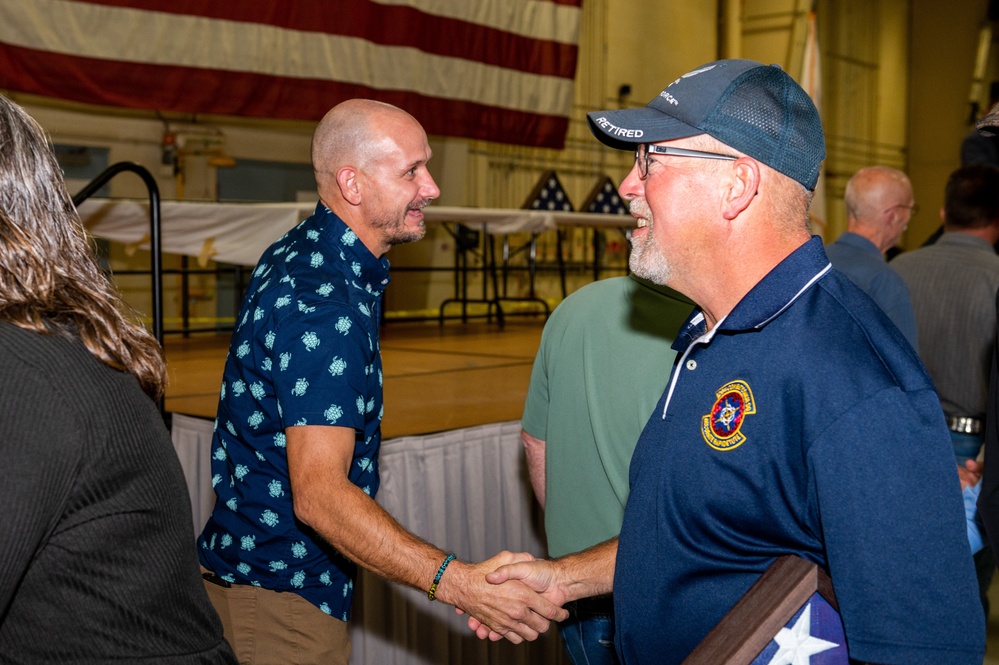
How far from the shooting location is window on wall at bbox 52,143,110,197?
953 cm

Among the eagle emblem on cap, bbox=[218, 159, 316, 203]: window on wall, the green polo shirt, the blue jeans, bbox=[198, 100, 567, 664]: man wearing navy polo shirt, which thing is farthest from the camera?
bbox=[218, 159, 316, 203]: window on wall

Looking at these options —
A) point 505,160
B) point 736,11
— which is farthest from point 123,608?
point 736,11

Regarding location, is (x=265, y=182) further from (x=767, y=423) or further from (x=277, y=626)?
(x=767, y=423)

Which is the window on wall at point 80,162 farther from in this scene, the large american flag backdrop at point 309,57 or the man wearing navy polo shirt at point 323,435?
the man wearing navy polo shirt at point 323,435

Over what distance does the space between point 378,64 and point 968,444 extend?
7.54 m

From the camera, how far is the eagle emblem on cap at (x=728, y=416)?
4.15 ft

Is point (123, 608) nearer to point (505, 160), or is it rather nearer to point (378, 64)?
point (378, 64)

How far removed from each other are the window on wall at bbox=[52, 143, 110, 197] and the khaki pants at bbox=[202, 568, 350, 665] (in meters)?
8.12

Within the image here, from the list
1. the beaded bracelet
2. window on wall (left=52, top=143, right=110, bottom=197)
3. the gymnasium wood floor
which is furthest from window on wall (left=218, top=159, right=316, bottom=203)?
the beaded bracelet

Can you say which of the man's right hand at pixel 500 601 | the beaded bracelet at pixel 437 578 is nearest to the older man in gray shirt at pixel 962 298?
the man's right hand at pixel 500 601

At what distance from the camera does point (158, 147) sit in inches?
405

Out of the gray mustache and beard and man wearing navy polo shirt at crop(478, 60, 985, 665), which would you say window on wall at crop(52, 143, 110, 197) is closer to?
the gray mustache and beard

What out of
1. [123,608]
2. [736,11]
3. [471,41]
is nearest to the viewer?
[123,608]

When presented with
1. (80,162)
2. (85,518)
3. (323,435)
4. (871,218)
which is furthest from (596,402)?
(80,162)
